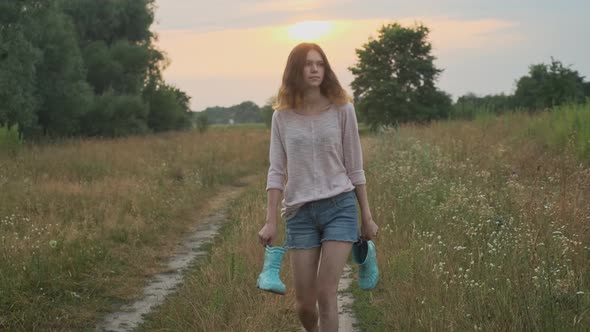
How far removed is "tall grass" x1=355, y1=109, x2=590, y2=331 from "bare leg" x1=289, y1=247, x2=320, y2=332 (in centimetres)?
89

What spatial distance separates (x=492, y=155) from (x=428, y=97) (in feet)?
161

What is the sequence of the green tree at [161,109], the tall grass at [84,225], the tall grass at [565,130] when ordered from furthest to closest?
the green tree at [161,109]
the tall grass at [565,130]
the tall grass at [84,225]

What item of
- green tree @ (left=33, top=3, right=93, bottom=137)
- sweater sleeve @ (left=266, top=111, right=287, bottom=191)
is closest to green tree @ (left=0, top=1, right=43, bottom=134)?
green tree @ (left=33, top=3, right=93, bottom=137)

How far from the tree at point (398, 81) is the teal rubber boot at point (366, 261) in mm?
53605

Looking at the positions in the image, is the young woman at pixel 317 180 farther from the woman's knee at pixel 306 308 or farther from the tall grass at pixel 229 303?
the tall grass at pixel 229 303

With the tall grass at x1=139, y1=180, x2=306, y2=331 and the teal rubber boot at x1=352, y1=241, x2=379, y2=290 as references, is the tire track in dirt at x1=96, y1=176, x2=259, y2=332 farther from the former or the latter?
the teal rubber boot at x1=352, y1=241, x2=379, y2=290

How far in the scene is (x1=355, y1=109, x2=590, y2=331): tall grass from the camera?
13.4ft

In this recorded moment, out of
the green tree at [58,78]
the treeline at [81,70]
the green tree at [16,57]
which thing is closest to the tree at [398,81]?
the treeline at [81,70]

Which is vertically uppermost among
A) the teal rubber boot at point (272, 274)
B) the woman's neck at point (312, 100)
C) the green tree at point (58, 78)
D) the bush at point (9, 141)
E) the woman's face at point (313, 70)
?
the green tree at point (58, 78)

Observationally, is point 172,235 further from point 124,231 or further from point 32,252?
point 32,252

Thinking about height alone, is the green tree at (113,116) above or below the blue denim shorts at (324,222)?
above

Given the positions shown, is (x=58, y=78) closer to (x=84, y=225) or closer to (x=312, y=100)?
(x=84, y=225)

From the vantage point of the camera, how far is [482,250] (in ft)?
17.6

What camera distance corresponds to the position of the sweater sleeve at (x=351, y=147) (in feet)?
13.1
